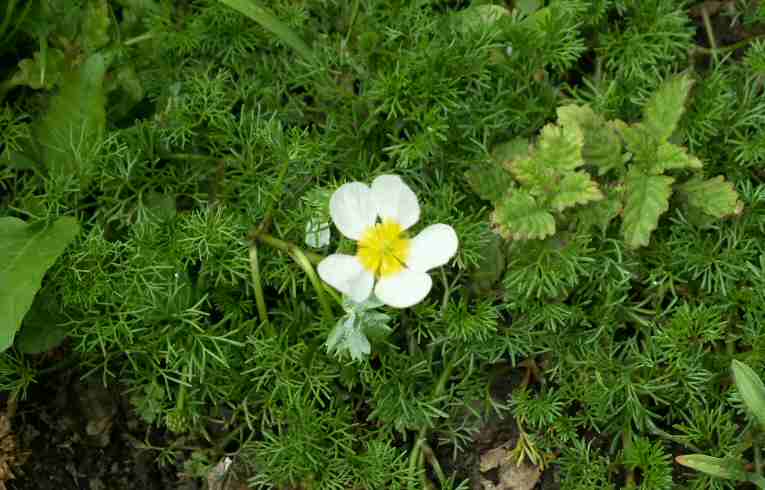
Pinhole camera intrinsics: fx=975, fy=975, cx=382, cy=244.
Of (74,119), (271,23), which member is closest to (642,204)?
(271,23)

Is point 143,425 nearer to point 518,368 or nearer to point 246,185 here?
point 246,185

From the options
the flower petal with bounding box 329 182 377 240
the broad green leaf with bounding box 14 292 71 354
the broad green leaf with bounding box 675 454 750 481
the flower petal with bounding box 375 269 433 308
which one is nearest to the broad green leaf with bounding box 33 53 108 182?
the broad green leaf with bounding box 14 292 71 354

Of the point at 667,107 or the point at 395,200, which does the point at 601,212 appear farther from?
the point at 395,200

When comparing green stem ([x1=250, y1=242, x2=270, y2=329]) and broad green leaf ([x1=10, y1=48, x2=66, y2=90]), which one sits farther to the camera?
broad green leaf ([x1=10, y1=48, x2=66, y2=90])

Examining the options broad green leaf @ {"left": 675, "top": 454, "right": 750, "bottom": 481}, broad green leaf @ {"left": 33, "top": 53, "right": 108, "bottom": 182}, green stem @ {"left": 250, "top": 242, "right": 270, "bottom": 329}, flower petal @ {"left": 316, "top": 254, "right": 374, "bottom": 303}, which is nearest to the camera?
flower petal @ {"left": 316, "top": 254, "right": 374, "bottom": 303}

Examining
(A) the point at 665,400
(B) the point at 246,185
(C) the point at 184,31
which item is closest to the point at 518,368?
(A) the point at 665,400

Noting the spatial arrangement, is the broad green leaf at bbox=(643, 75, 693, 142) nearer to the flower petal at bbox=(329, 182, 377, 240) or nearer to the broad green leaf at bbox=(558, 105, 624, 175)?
the broad green leaf at bbox=(558, 105, 624, 175)
